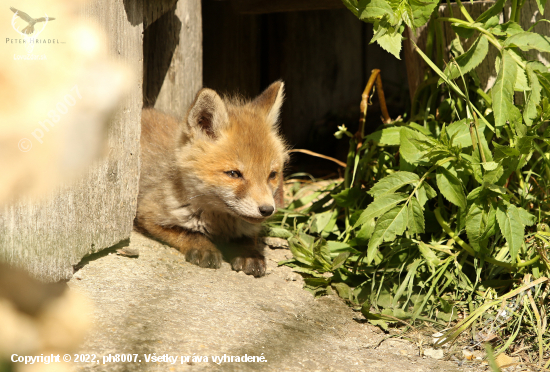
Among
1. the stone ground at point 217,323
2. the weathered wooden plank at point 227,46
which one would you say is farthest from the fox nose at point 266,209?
the weathered wooden plank at point 227,46

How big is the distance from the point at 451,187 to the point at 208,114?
60.6 inches

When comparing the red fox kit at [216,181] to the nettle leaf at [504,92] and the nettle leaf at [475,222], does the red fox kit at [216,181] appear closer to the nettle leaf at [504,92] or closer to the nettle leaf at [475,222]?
the nettle leaf at [475,222]

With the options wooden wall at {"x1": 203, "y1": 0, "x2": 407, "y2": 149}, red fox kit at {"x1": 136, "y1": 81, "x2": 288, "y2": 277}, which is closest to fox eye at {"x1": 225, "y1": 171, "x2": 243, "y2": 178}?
red fox kit at {"x1": 136, "y1": 81, "x2": 288, "y2": 277}

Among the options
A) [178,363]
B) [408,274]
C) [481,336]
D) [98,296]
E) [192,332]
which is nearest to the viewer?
[178,363]

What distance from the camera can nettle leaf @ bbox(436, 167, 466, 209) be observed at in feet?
8.19

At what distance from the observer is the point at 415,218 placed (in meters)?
2.48

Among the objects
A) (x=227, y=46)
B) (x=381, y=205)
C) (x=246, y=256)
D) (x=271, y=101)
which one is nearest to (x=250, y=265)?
(x=246, y=256)

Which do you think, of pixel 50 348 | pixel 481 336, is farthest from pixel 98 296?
pixel 481 336

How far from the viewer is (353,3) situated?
249cm

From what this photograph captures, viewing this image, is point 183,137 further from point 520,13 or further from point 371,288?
point 520,13

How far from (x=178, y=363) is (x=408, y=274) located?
1.42 metres

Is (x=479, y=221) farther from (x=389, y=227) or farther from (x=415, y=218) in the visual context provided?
(x=389, y=227)

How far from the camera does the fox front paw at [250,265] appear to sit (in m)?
3.01

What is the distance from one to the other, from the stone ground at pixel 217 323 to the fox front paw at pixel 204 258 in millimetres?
49
